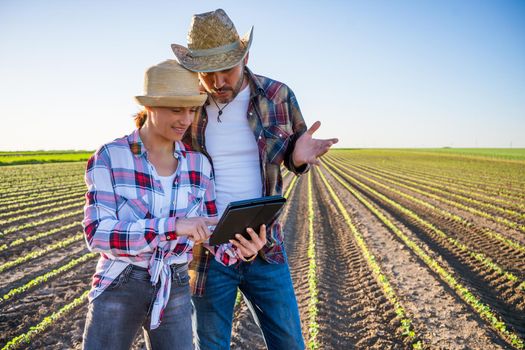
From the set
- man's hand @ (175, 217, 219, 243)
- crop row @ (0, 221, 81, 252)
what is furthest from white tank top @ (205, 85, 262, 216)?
crop row @ (0, 221, 81, 252)

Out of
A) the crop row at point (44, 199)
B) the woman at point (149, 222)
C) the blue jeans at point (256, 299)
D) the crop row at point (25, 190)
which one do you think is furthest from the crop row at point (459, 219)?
the crop row at point (25, 190)

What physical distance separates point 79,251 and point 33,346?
3.64 meters

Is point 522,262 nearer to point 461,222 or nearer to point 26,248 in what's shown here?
point 461,222

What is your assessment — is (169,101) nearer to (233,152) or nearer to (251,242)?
(233,152)

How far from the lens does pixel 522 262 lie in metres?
6.93

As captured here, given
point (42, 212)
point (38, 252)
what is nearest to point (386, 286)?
point (38, 252)

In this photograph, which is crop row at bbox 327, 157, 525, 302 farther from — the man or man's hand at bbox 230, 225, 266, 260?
man's hand at bbox 230, 225, 266, 260

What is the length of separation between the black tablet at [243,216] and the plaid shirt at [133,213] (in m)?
0.18

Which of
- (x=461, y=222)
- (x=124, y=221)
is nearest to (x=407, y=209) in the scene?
(x=461, y=222)

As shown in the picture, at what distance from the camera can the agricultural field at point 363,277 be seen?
4391 millimetres

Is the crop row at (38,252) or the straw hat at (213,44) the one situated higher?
the straw hat at (213,44)

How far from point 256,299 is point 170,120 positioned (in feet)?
3.41

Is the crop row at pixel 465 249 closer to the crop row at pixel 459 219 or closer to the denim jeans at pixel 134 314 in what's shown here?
the crop row at pixel 459 219

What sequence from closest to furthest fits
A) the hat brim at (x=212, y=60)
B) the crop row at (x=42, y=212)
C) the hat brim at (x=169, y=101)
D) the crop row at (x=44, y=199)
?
the hat brim at (x=169, y=101) < the hat brim at (x=212, y=60) < the crop row at (x=42, y=212) < the crop row at (x=44, y=199)
